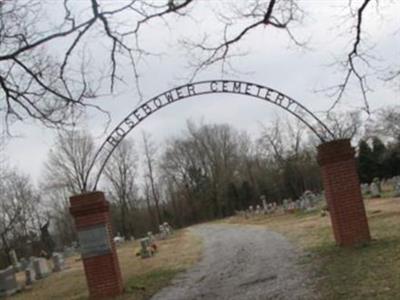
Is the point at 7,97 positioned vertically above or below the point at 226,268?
above

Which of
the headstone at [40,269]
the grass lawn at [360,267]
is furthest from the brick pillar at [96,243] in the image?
the headstone at [40,269]

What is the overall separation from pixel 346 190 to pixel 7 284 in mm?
14692

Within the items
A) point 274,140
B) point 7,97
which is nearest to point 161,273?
point 7,97

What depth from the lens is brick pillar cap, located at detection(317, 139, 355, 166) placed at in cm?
1470

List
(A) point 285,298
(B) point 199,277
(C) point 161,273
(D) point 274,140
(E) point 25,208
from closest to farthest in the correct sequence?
(A) point 285,298
(B) point 199,277
(C) point 161,273
(E) point 25,208
(D) point 274,140

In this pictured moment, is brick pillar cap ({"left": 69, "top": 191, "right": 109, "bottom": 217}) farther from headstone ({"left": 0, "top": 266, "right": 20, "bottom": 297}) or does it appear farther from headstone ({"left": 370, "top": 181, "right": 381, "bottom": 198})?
headstone ({"left": 370, "top": 181, "right": 381, "bottom": 198})

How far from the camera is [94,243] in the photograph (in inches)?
570

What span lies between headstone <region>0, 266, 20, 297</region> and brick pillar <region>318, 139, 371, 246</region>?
46.8 feet

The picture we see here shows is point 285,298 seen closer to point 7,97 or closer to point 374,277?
point 374,277

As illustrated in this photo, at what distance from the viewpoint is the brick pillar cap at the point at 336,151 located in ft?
48.2

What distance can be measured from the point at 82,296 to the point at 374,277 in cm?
821

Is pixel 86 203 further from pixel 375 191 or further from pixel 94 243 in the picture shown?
pixel 375 191

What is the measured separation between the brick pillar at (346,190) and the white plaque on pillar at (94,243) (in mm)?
5238

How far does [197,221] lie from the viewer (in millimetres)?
79688
